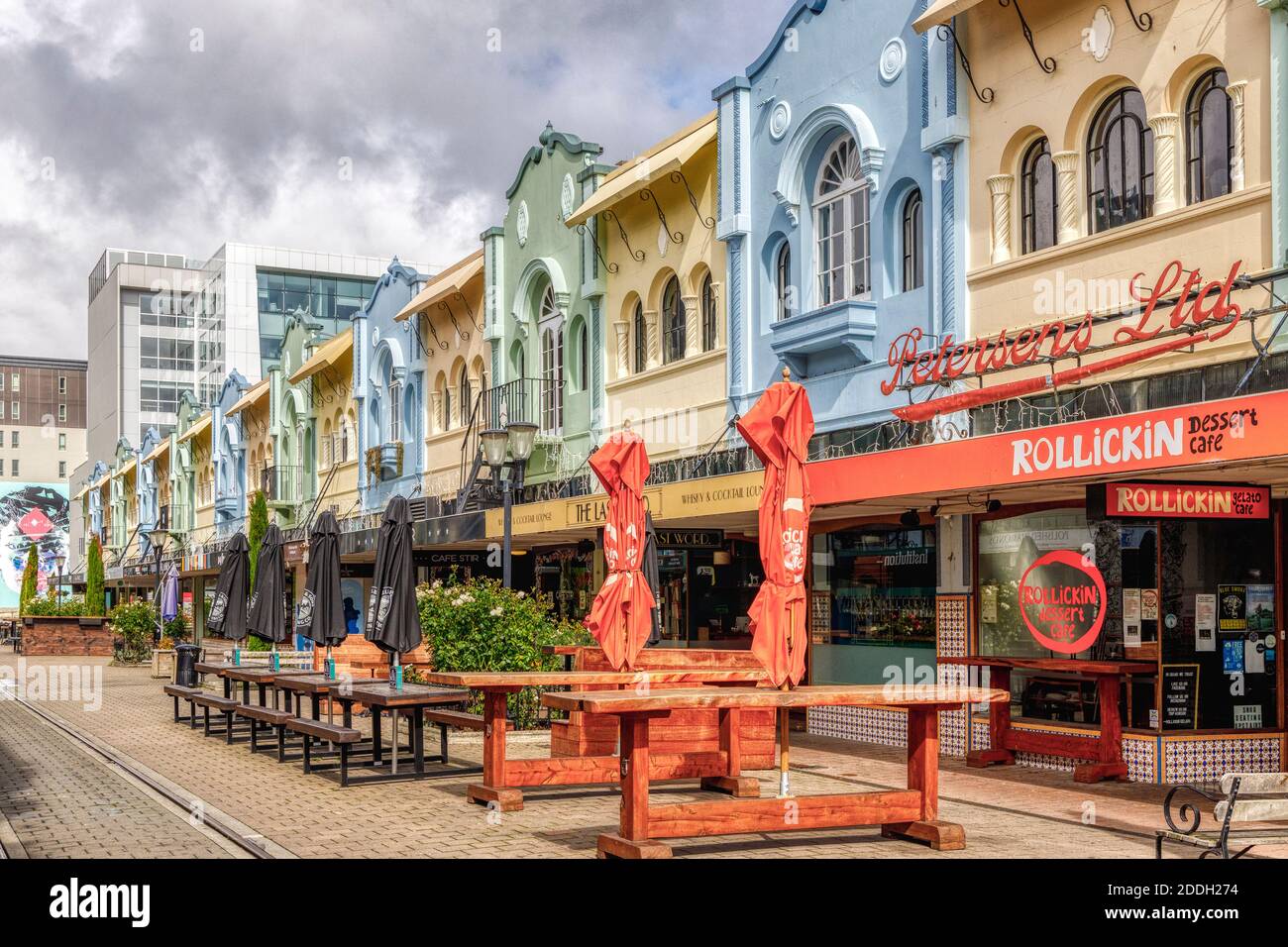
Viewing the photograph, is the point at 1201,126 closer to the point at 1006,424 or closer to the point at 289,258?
the point at 1006,424

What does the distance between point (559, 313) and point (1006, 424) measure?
11.3 meters

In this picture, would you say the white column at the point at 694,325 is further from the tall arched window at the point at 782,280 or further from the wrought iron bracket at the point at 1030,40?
the wrought iron bracket at the point at 1030,40

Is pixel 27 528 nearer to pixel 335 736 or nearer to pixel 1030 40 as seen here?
pixel 335 736

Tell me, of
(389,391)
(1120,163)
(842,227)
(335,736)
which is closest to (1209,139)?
(1120,163)

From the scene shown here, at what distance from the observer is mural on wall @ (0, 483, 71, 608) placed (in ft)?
350

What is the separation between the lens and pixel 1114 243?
1293 centimetres

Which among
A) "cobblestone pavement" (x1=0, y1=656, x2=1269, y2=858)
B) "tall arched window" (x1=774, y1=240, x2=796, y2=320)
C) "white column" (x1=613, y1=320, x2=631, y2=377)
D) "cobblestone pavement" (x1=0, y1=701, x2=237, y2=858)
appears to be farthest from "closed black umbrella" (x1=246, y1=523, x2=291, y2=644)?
"tall arched window" (x1=774, y1=240, x2=796, y2=320)

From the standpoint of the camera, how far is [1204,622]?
1270 centimetres

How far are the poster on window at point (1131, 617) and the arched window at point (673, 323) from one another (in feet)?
28.3

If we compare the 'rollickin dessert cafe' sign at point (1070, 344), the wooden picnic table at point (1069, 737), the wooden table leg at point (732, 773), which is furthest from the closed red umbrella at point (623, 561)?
the wooden picnic table at point (1069, 737)

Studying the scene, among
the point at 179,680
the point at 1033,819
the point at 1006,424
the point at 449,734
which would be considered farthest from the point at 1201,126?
the point at 179,680

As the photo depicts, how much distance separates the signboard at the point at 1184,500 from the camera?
10.6 m
